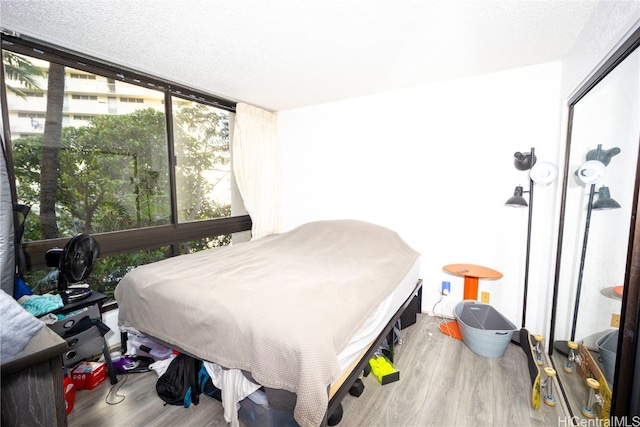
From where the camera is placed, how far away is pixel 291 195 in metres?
3.80

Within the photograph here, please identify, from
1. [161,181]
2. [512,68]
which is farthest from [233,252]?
[512,68]

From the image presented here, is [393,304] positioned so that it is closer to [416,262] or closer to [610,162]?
[416,262]

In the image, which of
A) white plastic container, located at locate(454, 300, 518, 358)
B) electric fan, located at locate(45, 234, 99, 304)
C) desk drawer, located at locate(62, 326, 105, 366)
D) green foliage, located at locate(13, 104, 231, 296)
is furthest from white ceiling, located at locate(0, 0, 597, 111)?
white plastic container, located at locate(454, 300, 518, 358)

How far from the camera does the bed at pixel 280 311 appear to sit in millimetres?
1233

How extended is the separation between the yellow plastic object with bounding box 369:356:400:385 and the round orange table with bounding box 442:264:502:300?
99 cm

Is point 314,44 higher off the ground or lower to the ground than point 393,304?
higher

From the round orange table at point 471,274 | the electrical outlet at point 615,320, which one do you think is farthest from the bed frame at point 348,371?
the electrical outlet at point 615,320

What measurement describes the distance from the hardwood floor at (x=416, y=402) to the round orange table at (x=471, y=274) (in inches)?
21.7

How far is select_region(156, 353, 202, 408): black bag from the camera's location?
67.6 inches

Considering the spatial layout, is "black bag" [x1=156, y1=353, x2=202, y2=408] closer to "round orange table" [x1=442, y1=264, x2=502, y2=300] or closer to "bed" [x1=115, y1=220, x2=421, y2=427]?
"bed" [x1=115, y1=220, x2=421, y2=427]

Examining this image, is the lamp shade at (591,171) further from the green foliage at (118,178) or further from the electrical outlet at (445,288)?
the green foliage at (118,178)

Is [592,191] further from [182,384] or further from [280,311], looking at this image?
[182,384]

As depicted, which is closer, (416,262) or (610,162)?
(610,162)

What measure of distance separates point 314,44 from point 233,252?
1.83m
